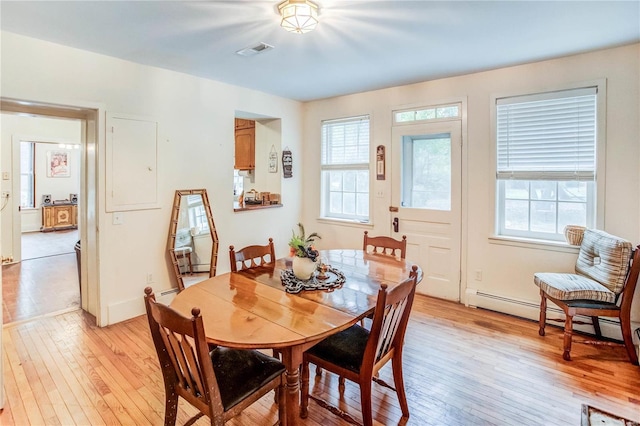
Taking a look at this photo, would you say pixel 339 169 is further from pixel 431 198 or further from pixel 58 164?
pixel 58 164

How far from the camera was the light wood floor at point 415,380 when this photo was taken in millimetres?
2066

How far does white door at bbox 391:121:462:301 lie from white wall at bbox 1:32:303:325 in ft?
6.06

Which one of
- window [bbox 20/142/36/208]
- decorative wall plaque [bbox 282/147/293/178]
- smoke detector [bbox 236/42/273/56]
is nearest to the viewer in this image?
smoke detector [bbox 236/42/273/56]

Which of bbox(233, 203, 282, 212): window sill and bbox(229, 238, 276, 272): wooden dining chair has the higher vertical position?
bbox(233, 203, 282, 212): window sill

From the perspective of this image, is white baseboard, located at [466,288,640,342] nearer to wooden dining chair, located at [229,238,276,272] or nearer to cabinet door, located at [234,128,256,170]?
wooden dining chair, located at [229,238,276,272]

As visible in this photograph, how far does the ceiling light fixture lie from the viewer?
6.98 feet

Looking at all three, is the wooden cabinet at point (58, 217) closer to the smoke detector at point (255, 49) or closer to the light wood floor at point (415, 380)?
the light wood floor at point (415, 380)

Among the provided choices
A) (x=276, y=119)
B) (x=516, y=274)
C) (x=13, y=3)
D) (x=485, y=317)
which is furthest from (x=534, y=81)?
(x=13, y=3)

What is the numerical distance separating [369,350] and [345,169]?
334 centimetres

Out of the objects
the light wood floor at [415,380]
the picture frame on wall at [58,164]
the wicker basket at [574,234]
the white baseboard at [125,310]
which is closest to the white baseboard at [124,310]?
the white baseboard at [125,310]

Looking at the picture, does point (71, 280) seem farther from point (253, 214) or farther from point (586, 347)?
point (586, 347)

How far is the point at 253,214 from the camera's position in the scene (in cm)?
457

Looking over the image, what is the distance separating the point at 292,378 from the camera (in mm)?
1601

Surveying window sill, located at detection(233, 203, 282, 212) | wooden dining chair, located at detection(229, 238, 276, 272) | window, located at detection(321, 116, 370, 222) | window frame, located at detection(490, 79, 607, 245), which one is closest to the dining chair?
wooden dining chair, located at detection(229, 238, 276, 272)
